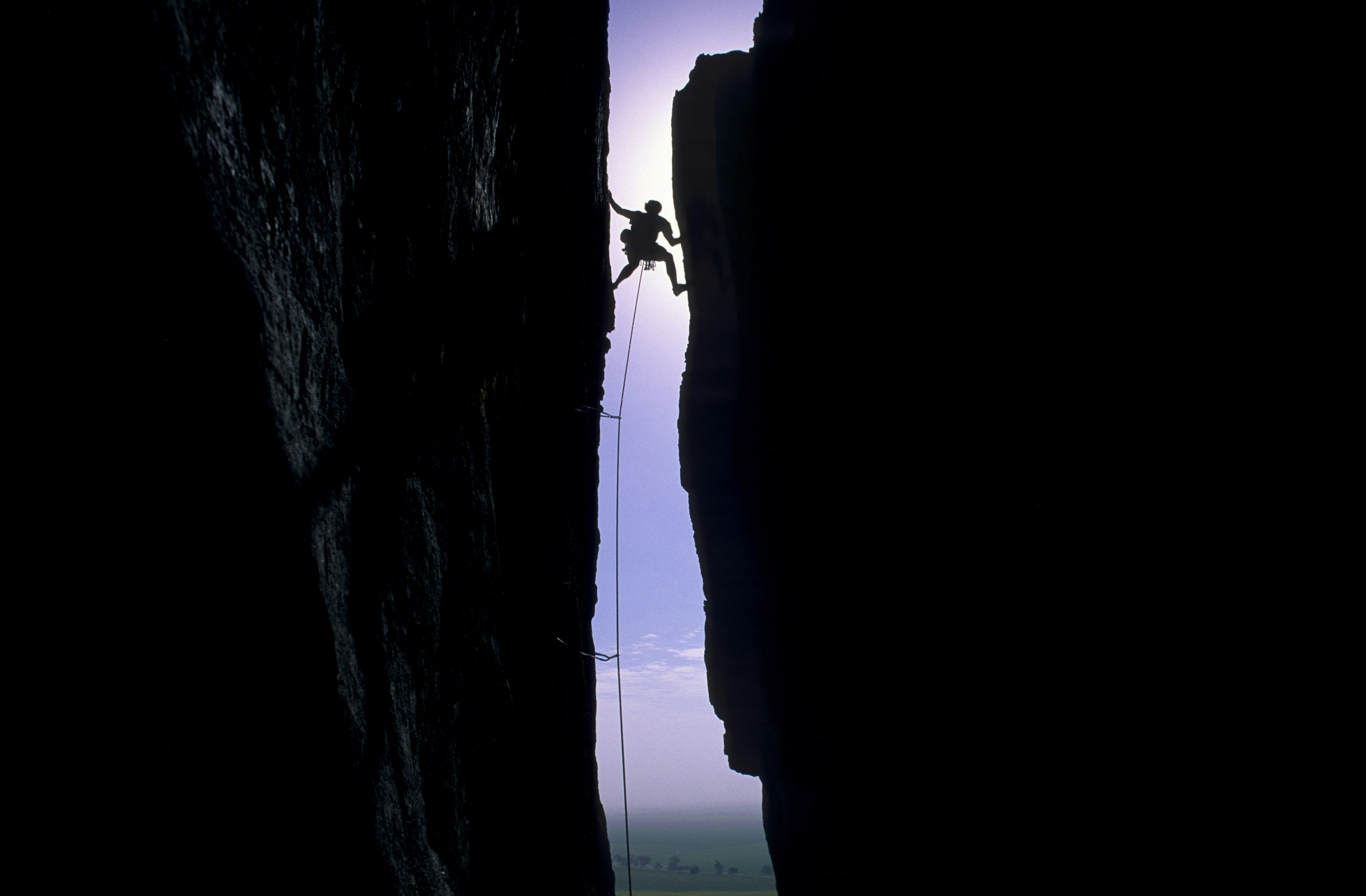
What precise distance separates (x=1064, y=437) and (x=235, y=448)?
224 inches

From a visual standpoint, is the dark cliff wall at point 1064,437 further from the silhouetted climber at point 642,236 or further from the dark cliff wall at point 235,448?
the dark cliff wall at point 235,448

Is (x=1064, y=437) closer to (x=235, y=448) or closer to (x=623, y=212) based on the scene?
(x=235, y=448)

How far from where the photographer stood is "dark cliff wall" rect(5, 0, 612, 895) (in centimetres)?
186

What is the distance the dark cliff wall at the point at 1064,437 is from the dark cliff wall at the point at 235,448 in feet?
15.4

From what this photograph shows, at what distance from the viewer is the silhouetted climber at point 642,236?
37.2ft

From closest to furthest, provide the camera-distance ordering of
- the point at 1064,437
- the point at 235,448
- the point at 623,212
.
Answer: the point at 235,448 → the point at 1064,437 → the point at 623,212

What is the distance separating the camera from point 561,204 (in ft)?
26.0

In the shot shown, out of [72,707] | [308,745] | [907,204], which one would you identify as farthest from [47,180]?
[907,204]

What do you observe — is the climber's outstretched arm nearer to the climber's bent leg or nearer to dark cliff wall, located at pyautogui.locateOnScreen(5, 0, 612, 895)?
the climber's bent leg

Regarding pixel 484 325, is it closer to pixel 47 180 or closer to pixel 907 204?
pixel 47 180

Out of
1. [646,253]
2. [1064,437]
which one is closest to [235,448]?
[1064,437]

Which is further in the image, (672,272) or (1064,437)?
(672,272)

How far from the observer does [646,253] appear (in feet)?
37.7

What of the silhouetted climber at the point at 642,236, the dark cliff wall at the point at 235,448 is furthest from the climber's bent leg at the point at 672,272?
the dark cliff wall at the point at 235,448
